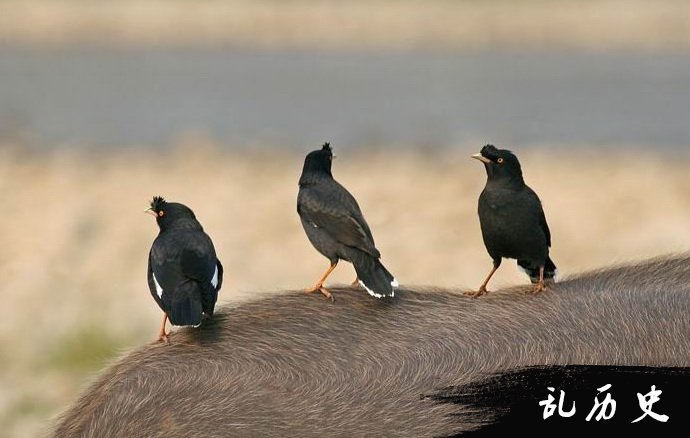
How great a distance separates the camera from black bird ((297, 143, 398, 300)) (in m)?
4.00

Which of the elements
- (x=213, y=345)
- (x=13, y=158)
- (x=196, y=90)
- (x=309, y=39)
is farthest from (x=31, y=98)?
(x=213, y=345)

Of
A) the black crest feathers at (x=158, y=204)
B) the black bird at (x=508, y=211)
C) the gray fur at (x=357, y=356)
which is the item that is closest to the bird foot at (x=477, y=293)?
the gray fur at (x=357, y=356)

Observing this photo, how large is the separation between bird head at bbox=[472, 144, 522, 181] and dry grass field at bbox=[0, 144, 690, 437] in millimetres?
3557

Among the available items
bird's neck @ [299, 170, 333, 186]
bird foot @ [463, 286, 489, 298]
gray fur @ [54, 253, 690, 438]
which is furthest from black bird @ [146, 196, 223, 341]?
bird foot @ [463, 286, 489, 298]

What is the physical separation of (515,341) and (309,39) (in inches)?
1090

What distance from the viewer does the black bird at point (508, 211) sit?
4000mm

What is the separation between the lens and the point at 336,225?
401cm

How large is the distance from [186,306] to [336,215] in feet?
1.70

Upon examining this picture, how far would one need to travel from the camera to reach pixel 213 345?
13.5 feet

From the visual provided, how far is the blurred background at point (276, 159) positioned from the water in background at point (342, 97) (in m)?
0.08

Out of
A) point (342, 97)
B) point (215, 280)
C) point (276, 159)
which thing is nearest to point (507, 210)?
point (215, 280)

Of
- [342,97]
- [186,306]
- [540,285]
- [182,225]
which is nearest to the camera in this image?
[186,306]

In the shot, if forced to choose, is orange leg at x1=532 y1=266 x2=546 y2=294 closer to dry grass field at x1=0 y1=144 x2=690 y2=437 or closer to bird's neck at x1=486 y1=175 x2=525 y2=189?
bird's neck at x1=486 y1=175 x2=525 y2=189

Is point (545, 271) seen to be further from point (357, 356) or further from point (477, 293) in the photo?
point (357, 356)
